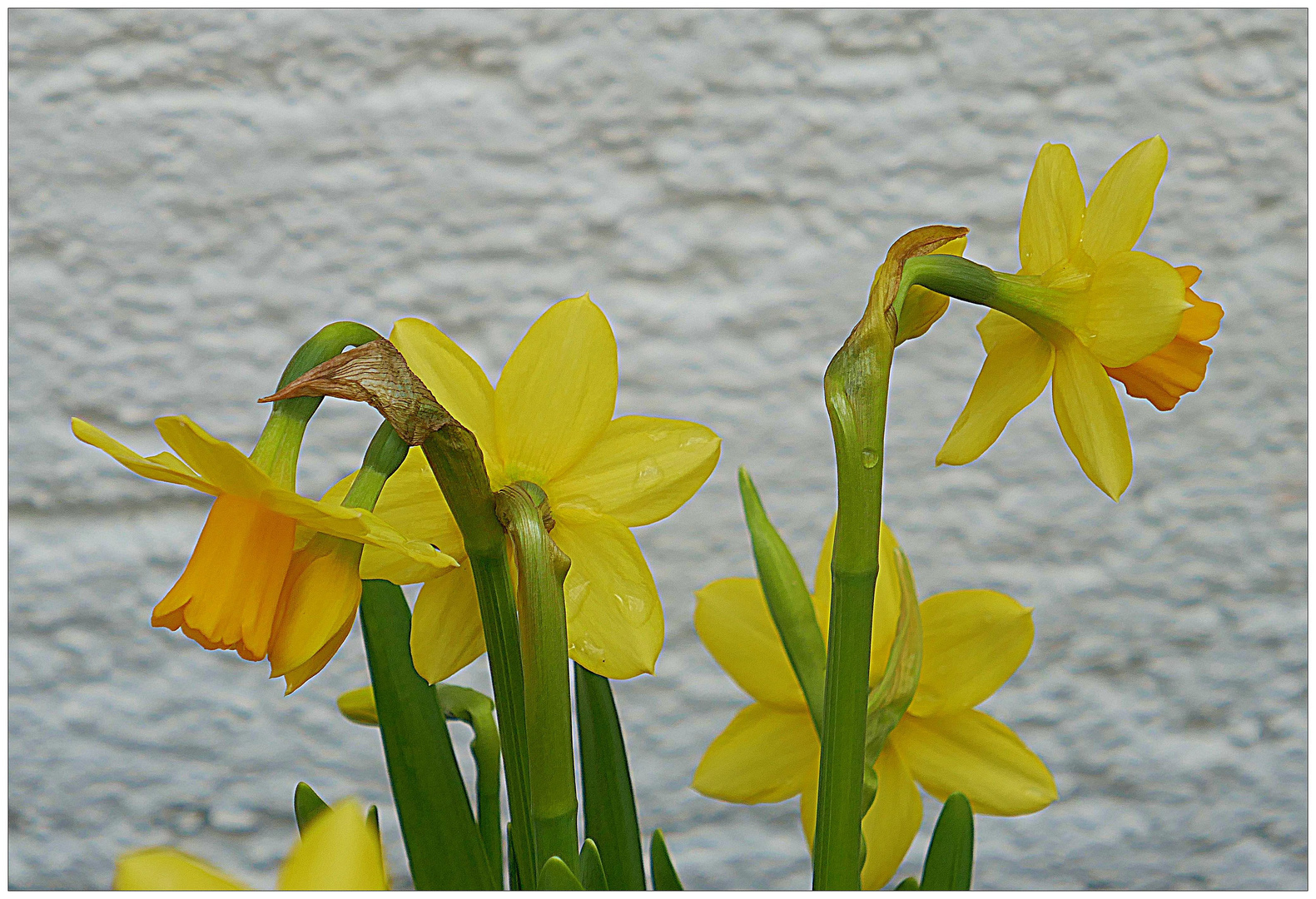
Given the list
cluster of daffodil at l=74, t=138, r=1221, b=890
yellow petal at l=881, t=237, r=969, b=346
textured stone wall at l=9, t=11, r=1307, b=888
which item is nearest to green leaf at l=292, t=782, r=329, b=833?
cluster of daffodil at l=74, t=138, r=1221, b=890

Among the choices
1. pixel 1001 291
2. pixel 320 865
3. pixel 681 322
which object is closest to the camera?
pixel 320 865

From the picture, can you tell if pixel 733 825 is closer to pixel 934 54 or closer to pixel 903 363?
pixel 903 363

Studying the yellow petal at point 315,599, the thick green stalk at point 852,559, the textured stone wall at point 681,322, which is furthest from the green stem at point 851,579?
the textured stone wall at point 681,322

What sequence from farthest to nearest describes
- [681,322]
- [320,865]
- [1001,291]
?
[681,322]
[1001,291]
[320,865]

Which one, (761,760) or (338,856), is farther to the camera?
(761,760)

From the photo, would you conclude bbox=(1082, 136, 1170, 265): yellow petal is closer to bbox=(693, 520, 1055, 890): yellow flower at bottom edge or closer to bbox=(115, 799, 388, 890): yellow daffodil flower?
bbox=(693, 520, 1055, 890): yellow flower at bottom edge

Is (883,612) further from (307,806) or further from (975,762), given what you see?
(307,806)

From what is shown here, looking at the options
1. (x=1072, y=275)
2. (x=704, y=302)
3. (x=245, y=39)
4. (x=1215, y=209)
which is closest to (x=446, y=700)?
(x=1072, y=275)

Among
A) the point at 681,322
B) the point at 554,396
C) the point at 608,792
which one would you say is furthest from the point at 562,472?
the point at 681,322

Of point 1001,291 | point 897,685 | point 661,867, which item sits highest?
point 1001,291
